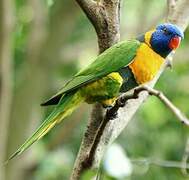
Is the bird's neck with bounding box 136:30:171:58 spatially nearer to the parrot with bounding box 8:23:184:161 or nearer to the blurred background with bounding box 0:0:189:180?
the parrot with bounding box 8:23:184:161

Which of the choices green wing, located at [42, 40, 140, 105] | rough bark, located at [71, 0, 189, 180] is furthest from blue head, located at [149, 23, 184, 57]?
rough bark, located at [71, 0, 189, 180]

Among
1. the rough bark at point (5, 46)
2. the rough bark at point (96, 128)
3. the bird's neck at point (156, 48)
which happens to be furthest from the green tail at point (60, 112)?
the rough bark at point (5, 46)

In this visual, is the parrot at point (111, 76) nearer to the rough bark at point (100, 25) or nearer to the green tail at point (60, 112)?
the green tail at point (60, 112)

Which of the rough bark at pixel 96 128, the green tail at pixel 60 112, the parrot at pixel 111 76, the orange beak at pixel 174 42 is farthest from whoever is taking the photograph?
the orange beak at pixel 174 42

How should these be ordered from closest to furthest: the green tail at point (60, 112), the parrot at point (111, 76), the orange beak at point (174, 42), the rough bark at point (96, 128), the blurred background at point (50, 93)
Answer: the rough bark at point (96, 128) → the green tail at point (60, 112) → the parrot at point (111, 76) → the orange beak at point (174, 42) → the blurred background at point (50, 93)

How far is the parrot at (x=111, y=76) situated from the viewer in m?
1.93

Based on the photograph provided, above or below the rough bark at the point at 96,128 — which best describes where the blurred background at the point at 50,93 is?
below

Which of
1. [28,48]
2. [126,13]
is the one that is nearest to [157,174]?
[28,48]

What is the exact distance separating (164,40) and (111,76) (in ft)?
0.98

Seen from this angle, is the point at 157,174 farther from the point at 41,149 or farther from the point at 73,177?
the point at 73,177

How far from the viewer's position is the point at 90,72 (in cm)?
203

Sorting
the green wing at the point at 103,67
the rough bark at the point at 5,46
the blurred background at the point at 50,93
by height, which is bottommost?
the blurred background at the point at 50,93

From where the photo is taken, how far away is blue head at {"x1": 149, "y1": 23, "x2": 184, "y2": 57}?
2.10 m

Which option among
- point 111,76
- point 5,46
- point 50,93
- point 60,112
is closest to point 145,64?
Result: point 111,76
